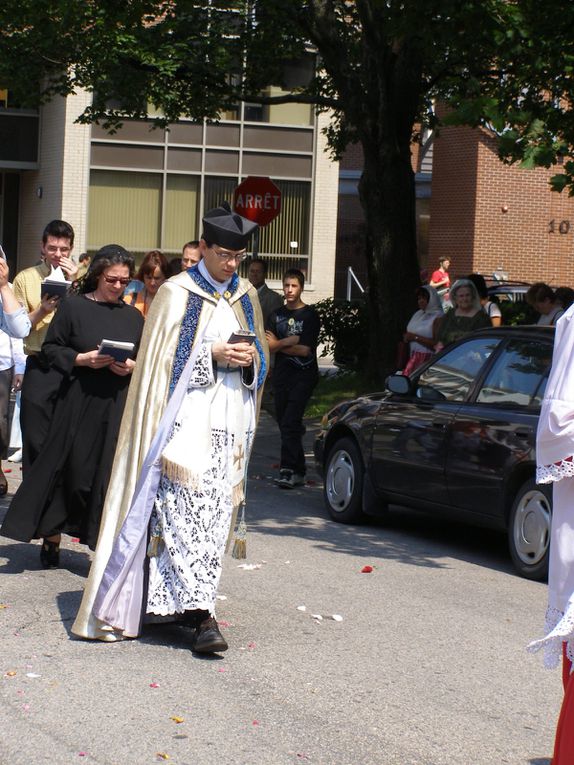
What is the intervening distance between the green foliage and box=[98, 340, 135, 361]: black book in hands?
41.1 feet

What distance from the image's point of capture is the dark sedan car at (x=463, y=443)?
347 inches

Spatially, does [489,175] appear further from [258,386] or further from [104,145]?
[258,386]

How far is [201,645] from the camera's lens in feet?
20.8

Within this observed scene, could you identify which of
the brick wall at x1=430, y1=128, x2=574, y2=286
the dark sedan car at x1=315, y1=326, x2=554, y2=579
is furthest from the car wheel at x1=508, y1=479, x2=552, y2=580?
the brick wall at x1=430, y1=128, x2=574, y2=286

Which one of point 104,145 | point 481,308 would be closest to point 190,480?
point 481,308

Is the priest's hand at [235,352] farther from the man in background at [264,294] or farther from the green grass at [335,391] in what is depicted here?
the green grass at [335,391]

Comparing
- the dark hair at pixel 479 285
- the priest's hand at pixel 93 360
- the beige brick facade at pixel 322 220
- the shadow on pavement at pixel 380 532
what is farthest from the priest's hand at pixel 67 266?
the beige brick facade at pixel 322 220

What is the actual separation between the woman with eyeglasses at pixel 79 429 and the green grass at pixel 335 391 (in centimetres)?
987

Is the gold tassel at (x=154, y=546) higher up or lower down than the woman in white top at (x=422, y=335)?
lower down

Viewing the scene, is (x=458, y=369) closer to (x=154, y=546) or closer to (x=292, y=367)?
(x=292, y=367)

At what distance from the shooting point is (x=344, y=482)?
1077 centimetres

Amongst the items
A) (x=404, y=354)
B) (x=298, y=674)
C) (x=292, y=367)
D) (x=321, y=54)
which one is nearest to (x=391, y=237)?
(x=321, y=54)

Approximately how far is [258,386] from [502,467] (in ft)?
8.56

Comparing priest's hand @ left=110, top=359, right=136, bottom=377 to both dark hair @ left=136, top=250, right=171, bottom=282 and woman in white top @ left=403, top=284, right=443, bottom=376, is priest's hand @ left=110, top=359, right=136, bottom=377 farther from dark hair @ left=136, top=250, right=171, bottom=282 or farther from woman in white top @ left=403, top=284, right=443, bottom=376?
woman in white top @ left=403, top=284, right=443, bottom=376
